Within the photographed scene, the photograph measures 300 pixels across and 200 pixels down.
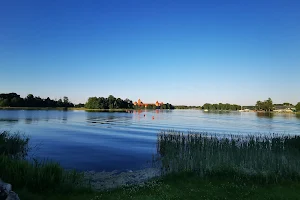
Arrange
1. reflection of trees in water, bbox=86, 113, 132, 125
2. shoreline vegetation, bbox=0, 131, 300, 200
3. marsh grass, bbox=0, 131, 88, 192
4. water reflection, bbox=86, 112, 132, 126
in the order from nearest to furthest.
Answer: shoreline vegetation, bbox=0, 131, 300, 200
marsh grass, bbox=0, 131, 88, 192
water reflection, bbox=86, 112, 132, 126
reflection of trees in water, bbox=86, 113, 132, 125

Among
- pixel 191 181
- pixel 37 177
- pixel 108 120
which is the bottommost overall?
pixel 108 120

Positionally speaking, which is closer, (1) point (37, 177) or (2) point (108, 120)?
(1) point (37, 177)

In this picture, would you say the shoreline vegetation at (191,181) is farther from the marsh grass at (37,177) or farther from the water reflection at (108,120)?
the water reflection at (108,120)

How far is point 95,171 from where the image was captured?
2109 centimetres

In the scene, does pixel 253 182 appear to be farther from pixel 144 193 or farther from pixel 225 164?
pixel 144 193

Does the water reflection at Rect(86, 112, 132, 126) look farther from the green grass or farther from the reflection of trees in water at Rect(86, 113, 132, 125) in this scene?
the green grass

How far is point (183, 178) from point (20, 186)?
8330 millimetres

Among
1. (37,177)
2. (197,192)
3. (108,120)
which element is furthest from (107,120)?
(197,192)

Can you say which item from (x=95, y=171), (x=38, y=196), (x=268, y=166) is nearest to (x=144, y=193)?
(x=38, y=196)

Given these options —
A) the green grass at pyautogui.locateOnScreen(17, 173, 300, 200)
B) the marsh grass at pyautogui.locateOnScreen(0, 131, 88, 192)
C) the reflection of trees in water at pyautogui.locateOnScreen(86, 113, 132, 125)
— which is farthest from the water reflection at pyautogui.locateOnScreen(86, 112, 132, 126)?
the green grass at pyautogui.locateOnScreen(17, 173, 300, 200)

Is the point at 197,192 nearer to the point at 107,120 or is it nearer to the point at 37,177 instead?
the point at 37,177

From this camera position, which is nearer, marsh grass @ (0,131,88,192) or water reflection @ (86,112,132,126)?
marsh grass @ (0,131,88,192)

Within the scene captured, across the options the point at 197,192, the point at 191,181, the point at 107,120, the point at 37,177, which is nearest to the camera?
the point at 197,192

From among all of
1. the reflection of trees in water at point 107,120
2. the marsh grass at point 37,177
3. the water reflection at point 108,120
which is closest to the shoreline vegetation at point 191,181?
the marsh grass at point 37,177
